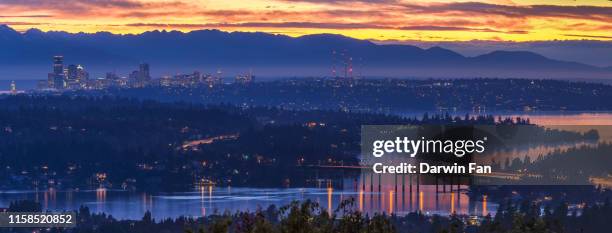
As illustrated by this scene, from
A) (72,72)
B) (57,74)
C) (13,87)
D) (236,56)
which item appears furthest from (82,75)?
(236,56)

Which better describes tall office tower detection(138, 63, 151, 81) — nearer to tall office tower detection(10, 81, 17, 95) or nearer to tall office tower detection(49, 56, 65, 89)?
tall office tower detection(49, 56, 65, 89)

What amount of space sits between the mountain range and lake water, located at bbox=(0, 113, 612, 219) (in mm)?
3146

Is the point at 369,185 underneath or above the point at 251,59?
underneath

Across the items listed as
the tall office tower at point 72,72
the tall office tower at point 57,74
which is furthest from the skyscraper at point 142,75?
the tall office tower at point 57,74

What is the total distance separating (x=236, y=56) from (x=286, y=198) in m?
13.8

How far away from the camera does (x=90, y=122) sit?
3044 cm

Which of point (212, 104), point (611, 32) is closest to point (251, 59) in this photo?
point (212, 104)

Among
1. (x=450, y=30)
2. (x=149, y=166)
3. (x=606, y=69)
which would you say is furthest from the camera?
(x=149, y=166)

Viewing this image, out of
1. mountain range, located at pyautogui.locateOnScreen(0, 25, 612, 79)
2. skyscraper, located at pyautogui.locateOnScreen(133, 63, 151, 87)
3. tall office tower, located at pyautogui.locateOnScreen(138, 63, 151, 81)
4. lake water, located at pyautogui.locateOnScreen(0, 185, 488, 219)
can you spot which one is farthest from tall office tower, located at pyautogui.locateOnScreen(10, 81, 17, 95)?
lake water, located at pyautogui.locateOnScreen(0, 185, 488, 219)

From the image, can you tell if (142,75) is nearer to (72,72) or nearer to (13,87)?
(72,72)

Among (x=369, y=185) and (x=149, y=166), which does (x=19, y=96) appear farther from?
(x=369, y=185)

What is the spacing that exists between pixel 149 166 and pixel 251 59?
7.95 m

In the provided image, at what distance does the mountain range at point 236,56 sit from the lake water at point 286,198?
10.3ft

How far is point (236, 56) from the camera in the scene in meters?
35.0
